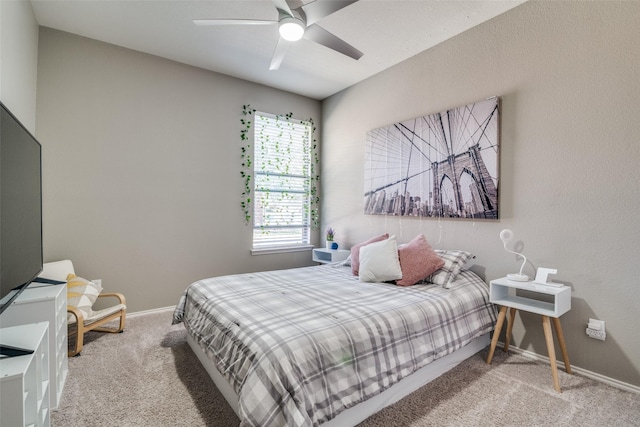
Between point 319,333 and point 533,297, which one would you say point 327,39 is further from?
point 533,297

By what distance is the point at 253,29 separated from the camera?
2910 millimetres

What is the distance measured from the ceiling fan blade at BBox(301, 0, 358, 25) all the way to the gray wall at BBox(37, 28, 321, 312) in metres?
2.15

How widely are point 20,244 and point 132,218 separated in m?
2.01

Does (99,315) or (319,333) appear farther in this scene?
(99,315)

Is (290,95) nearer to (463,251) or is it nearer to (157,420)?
(463,251)

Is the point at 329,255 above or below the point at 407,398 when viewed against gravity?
above

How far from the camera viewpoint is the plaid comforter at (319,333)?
4.62 feet

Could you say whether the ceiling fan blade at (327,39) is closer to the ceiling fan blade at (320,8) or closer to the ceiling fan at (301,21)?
the ceiling fan at (301,21)

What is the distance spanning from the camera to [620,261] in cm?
208

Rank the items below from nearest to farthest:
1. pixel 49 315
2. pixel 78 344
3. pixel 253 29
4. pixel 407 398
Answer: pixel 49 315 < pixel 407 398 < pixel 78 344 < pixel 253 29

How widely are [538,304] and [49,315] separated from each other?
3289 millimetres

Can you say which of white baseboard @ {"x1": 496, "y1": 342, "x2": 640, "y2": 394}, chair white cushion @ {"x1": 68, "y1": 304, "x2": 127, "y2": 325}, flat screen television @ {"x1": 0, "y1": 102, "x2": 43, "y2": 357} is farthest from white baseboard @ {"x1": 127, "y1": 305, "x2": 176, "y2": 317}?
white baseboard @ {"x1": 496, "y1": 342, "x2": 640, "y2": 394}

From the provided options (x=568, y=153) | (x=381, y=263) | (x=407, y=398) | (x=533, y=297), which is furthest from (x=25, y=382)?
(x=568, y=153)

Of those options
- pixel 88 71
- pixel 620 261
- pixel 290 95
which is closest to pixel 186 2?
pixel 88 71
